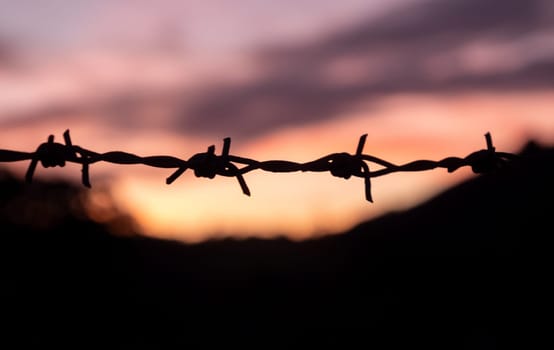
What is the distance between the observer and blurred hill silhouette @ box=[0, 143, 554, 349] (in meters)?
18.0

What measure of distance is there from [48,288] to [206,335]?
17452mm

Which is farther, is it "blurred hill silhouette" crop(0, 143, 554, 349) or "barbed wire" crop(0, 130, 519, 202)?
"blurred hill silhouette" crop(0, 143, 554, 349)

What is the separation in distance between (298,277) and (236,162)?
1253 inches

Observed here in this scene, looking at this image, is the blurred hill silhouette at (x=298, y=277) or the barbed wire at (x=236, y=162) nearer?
the barbed wire at (x=236, y=162)

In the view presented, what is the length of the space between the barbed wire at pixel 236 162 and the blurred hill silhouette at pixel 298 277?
0.41m

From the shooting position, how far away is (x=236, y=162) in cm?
349

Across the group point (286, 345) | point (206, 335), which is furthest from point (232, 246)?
point (286, 345)

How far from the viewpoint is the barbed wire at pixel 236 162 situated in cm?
319

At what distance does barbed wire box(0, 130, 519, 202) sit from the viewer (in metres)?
3.19

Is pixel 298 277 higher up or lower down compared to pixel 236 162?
lower down

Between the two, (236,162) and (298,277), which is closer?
(236,162)

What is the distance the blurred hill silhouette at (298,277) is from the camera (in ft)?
59.0

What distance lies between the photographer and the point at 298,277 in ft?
115

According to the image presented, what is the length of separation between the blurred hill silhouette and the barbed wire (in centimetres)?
41
